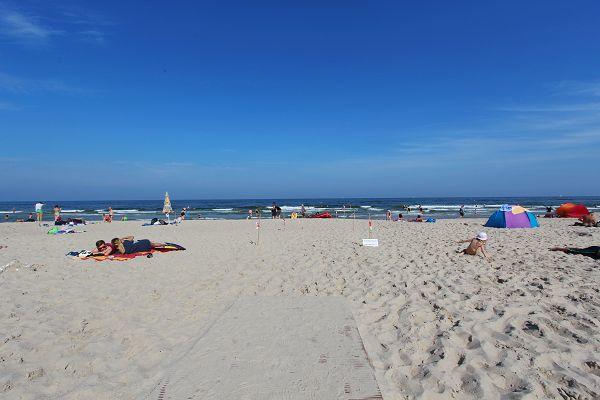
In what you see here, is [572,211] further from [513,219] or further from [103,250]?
[103,250]

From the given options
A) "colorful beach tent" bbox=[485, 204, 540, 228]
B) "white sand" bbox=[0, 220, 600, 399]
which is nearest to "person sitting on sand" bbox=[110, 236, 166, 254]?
"white sand" bbox=[0, 220, 600, 399]

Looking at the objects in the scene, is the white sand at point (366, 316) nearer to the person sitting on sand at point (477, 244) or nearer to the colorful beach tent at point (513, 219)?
the person sitting on sand at point (477, 244)

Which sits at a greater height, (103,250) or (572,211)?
(103,250)

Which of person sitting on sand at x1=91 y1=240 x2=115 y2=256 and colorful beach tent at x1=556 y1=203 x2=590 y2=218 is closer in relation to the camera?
person sitting on sand at x1=91 y1=240 x2=115 y2=256

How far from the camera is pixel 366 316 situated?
17.3 ft

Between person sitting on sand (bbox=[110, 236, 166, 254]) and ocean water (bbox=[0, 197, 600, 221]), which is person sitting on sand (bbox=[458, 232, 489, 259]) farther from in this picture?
person sitting on sand (bbox=[110, 236, 166, 254])

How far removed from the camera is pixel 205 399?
10.2 ft

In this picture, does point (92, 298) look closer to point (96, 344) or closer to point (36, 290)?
point (36, 290)

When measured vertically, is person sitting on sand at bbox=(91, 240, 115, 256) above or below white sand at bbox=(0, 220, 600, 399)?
above

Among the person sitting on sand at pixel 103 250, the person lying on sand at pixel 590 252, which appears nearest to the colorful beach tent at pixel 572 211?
the person lying on sand at pixel 590 252

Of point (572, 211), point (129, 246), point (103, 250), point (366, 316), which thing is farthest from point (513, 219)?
point (103, 250)

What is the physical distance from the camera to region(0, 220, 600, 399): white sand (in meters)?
3.50

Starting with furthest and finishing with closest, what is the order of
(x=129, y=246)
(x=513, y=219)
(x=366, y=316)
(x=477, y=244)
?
1. (x=513, y=219)
2. (x=129, y=246)
3. (x=477, y=244)
4. (x=366, y=316)

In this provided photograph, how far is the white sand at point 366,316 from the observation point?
11.5 ft
